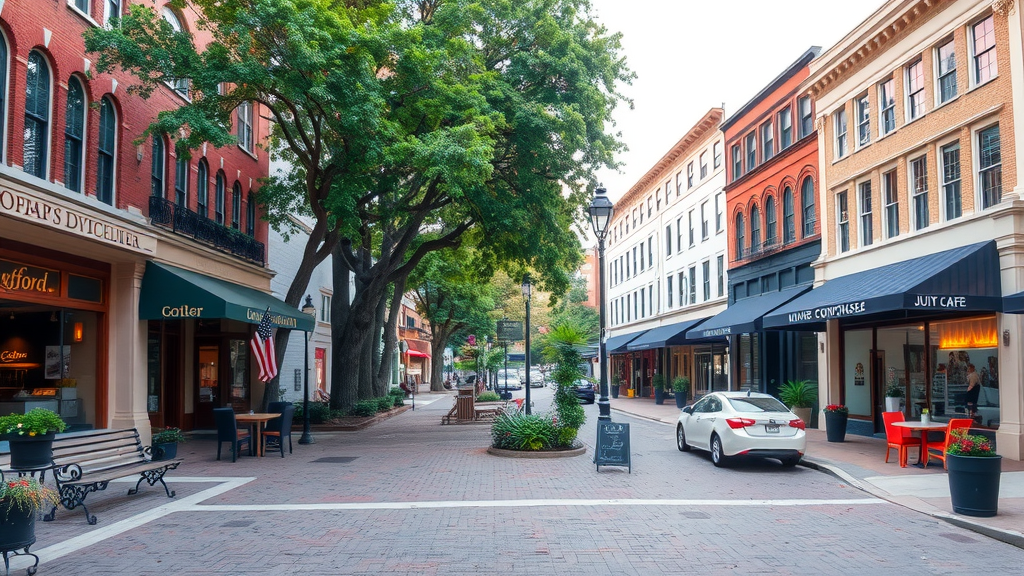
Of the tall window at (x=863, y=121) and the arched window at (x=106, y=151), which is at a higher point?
the tall window at (x=863, y=121)

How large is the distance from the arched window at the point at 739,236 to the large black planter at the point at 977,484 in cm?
2119

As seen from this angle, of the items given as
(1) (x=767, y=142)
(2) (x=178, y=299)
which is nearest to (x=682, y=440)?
(2) (x=178, y=299)

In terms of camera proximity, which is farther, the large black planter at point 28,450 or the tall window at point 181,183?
the tall window at point 181,183

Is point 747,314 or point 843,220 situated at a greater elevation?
point 843,220

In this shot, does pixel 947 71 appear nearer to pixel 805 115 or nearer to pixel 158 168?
pixel 805 115

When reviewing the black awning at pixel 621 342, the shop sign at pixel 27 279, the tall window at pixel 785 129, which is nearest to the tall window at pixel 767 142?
the tall window at pixel 785 129

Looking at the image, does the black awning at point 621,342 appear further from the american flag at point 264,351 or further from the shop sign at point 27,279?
the shop sign at point 27,279

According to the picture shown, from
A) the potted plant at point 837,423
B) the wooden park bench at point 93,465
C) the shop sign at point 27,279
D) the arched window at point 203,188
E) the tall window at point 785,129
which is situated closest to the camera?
the wooden park bench at point 93,465

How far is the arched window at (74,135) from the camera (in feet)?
46.9

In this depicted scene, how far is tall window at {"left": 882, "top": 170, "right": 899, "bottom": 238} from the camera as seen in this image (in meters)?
19.0

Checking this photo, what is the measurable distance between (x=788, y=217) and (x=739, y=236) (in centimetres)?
453

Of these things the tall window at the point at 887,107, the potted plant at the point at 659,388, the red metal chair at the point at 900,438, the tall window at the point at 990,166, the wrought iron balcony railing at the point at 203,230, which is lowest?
the potted plant at the point at 659,388

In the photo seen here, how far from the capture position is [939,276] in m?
14.9

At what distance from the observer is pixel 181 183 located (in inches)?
745
